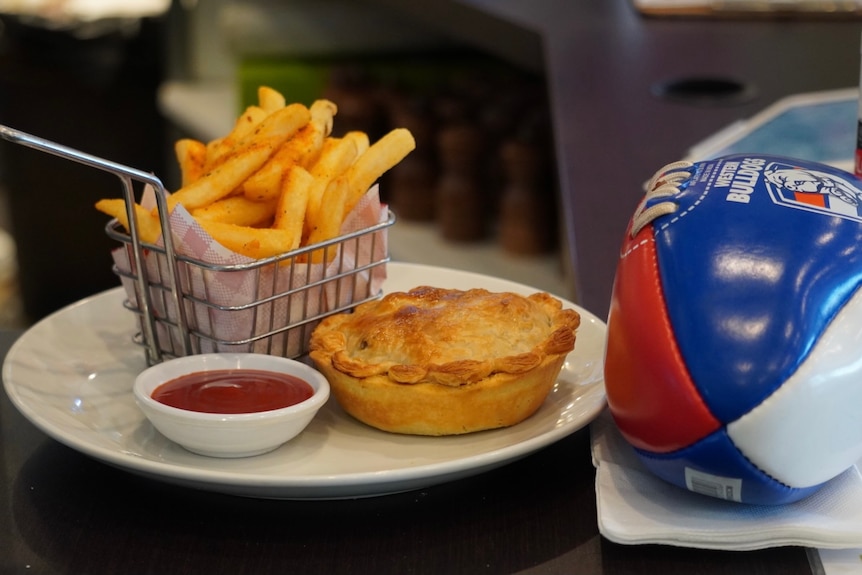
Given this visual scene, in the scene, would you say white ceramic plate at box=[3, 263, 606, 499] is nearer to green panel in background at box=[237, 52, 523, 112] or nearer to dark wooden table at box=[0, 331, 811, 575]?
dark wooden table at box=[0, 331, 811, 575]

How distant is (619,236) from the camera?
1.93 m

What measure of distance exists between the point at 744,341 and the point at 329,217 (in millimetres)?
667

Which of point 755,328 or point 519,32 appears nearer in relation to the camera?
point 755,328

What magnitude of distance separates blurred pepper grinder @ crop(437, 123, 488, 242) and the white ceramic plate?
8.30 feet

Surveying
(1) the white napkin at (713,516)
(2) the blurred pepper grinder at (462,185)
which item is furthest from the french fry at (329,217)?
(2) the blurred pepper grinder at (462,185)

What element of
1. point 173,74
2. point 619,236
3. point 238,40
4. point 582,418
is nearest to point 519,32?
point 619,236

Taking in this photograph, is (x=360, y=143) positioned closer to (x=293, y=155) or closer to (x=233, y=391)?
(x=293, y=155)

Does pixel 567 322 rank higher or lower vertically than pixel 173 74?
higher

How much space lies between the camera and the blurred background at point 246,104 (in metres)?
4.18

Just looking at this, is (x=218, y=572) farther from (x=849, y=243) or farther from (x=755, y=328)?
(x=849, y=243)

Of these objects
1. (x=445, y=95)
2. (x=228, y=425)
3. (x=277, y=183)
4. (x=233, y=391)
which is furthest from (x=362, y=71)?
(x=228, y=425)

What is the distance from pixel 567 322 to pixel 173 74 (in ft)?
17.3

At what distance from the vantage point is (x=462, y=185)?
4250 mm

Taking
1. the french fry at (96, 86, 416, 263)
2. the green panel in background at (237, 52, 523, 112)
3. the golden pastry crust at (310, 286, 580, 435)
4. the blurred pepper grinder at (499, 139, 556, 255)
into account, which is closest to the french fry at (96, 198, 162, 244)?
the french fry at (96, 86, 416, 263)
